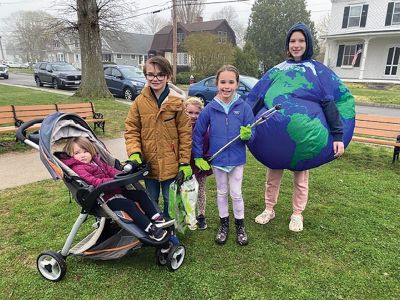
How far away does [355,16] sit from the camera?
26.0 m

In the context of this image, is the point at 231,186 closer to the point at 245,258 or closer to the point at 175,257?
the point at 245,258

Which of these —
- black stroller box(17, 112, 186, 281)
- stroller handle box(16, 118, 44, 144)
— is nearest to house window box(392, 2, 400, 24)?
black stroller box(17, 112, 186, 281)

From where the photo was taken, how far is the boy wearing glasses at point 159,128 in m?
3.02

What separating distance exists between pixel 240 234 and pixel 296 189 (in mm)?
844

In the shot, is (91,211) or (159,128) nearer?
(91,211)

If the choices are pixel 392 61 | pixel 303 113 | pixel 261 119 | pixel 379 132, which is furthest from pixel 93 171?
pixel 392 61

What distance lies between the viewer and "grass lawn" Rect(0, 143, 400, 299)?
112 inches

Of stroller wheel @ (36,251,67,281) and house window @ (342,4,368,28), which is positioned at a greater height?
house window @ (342,4,368,28)

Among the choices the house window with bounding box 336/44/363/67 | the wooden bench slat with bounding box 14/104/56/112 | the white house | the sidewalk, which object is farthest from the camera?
the house window with bounding box 336/44/363/67

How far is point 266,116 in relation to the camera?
3.28m

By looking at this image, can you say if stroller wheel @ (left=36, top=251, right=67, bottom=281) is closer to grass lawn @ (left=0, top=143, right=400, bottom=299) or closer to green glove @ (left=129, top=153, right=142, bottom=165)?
grass lawn @ (left=0, top=143, right=400, bottom=299)

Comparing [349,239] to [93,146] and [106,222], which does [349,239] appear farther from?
[93,146]

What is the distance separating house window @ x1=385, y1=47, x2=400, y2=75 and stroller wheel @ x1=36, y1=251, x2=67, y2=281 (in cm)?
2771

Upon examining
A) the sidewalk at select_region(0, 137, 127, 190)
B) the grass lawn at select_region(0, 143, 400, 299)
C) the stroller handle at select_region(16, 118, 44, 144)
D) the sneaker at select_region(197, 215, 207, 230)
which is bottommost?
the sidewalk at select_region(0, 137, 127, 190)
